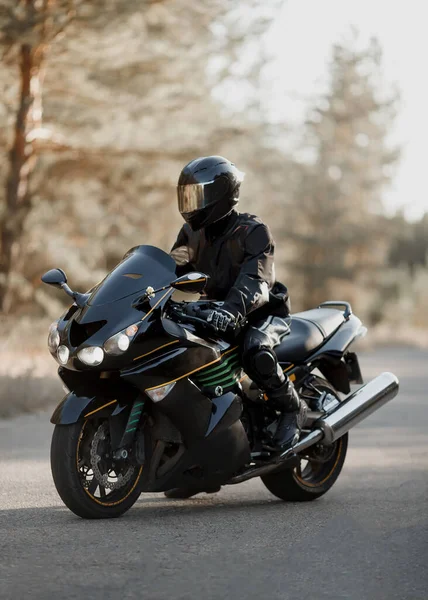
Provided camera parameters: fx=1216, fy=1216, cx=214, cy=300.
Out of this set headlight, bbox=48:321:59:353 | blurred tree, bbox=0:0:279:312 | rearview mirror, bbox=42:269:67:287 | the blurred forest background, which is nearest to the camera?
headlight, bbox=48:321:59:353

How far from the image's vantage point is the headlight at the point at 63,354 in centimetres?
635

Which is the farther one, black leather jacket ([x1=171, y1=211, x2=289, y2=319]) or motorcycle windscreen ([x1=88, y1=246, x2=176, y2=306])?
black leather jacket ([x1=171, y1=211, x2=289, y2=319])

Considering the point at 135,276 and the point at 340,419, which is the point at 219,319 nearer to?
the point at 135,276

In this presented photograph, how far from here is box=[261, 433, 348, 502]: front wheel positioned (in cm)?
772

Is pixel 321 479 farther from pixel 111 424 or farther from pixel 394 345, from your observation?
pixel 394 345

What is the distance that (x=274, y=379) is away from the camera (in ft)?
23.3

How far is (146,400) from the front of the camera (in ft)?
21.8

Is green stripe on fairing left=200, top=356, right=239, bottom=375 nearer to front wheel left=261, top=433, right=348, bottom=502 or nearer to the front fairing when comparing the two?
the front fairing

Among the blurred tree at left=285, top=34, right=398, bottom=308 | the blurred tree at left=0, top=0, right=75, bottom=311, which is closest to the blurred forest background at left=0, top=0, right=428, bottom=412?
the blurred tree at left=0, top=0, right=75, bottom=311

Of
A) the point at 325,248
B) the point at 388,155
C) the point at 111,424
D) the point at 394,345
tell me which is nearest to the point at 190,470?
the point at 111,424

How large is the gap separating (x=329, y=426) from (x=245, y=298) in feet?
4.18

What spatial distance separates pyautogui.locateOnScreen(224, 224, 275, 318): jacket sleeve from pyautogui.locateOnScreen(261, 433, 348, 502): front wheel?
1193mm

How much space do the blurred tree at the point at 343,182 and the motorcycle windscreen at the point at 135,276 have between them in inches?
1821

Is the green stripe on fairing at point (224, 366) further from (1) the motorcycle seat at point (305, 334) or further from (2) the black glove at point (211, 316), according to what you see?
(1) the motorcycle seat at point (305, 334)
